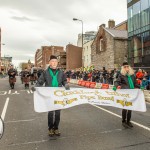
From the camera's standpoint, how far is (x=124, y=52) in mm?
41062

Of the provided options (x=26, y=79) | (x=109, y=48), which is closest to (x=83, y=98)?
(x=26, y=79)

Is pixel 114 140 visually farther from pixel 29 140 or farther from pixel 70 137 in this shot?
pixel 29 140

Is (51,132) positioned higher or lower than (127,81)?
lower

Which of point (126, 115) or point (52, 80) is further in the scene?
point (126, 115)

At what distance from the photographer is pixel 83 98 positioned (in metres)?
7.08

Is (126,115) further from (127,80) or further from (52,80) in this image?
(52,80)

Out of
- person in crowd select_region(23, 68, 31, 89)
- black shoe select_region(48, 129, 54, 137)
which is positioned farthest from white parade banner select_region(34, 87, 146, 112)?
person in crowd select_region(23, 68, 31, 89)

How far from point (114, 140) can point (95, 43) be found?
4206cm

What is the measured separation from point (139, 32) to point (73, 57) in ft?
152

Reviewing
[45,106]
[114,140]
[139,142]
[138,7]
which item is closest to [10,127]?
[45,106]

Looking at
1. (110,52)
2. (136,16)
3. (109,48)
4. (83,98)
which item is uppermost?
(136,16)

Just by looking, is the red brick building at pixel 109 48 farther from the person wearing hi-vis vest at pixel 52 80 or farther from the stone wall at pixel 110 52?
the person wearing hi-vis vest at pixel 52 80

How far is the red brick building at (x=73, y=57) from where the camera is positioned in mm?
76125

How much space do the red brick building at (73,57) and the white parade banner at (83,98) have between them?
225 feet
